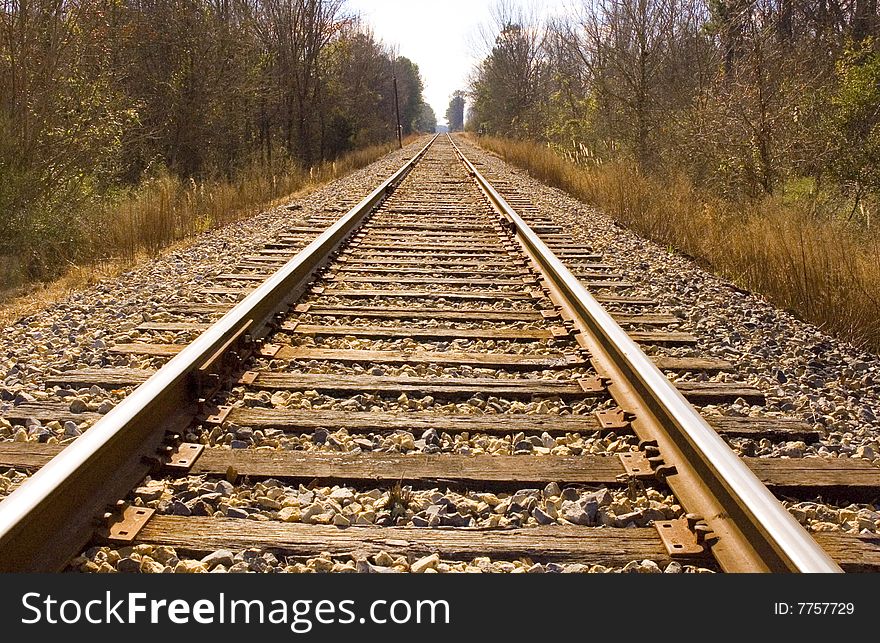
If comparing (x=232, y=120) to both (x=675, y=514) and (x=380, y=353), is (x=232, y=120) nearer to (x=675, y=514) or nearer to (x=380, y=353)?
(x=380, y=353)

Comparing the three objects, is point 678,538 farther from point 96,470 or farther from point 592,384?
point 96,470

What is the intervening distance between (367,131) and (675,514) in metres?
37.4

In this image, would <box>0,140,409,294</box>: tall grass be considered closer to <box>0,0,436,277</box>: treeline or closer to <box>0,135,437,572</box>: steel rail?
<box>0,0,436,277</box>: treeline

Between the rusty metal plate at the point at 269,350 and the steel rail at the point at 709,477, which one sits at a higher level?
the rusty metal plate at the point at 269,350

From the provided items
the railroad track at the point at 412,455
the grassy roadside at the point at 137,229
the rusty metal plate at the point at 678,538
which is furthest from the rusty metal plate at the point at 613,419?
the grassy roadside at the point at 137,229

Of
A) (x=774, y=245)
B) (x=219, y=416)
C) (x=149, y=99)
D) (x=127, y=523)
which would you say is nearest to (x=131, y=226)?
(x=219, y=416)

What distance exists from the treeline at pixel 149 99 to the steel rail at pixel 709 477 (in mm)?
5749

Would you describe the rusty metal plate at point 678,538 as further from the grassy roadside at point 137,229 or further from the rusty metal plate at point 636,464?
the grassy roadside at point 137,229

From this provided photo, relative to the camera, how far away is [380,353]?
12.9ft

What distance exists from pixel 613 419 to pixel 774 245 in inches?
141

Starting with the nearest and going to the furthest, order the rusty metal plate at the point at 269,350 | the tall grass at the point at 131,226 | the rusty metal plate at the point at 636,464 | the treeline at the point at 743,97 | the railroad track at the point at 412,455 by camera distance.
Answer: the railroad track at the point at 412,455
the rusty metal plate at the point at 636,464
the rusty metal plate at the point at 269,350
the tall grass at the point at 131,226
the treeline at the point at 743,97

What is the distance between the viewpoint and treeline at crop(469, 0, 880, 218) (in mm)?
10039

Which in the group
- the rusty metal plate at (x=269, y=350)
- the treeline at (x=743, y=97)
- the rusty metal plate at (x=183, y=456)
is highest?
the treeline at (x=743, y=97)

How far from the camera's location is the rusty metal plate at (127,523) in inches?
85.4
